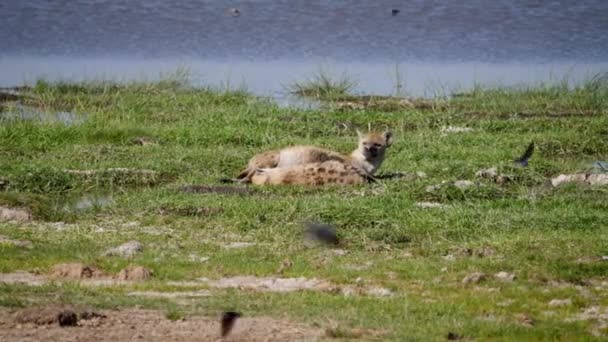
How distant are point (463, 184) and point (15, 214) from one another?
348 centimetres

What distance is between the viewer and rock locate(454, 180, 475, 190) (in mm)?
10781

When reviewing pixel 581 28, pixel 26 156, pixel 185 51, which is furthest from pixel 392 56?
pixel 26 156

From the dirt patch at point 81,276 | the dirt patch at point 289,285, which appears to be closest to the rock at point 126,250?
the dirt patch at point 81,276

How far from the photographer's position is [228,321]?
6520mm

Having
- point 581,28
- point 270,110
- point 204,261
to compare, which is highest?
point 204,261

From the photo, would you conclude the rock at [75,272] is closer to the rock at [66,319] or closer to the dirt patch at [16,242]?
the dirt patch at [16,242]

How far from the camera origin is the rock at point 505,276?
→ 26.1 feet

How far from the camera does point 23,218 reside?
10000mm

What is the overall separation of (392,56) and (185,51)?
3.33m

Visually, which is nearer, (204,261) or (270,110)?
(204,261)

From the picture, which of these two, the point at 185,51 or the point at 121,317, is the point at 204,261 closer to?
the point at 121,317

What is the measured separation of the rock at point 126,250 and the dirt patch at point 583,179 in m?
3.95

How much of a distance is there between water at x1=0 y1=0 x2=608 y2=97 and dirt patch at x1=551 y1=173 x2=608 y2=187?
21.4ft

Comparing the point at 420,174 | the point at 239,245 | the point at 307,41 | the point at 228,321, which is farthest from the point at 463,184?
the point at 307,41
